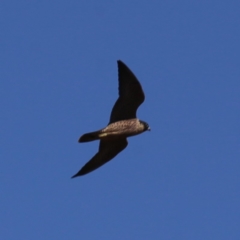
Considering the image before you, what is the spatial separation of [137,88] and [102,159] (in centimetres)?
224

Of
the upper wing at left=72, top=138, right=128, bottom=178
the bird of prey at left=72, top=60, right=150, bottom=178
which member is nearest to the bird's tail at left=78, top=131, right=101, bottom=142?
the bird of prey at left=72, top=60, right=150, bottom=178

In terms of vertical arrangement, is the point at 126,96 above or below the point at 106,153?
above

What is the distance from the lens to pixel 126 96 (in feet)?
93.0

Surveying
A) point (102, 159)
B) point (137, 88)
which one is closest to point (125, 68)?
point (137, 88)

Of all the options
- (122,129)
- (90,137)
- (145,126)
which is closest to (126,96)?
(122,129)

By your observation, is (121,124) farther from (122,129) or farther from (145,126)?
(145,126)

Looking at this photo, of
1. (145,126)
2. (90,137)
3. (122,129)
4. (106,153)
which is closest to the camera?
(90,137)

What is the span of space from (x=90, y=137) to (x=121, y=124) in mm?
1137

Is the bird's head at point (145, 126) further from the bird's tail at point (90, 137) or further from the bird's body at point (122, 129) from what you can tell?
the bird's tail at point (90, 137)

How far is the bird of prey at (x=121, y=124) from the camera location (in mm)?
28000

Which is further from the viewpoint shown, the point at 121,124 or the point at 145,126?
the point at 145,126

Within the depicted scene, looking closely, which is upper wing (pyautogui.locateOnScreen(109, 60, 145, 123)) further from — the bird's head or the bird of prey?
the bird's head

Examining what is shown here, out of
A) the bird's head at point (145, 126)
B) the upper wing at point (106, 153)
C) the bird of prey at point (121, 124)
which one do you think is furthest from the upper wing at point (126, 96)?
the upper wing at point (106, 153)

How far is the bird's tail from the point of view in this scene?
89.9 feet
